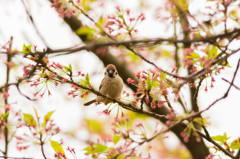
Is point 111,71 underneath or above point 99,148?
above

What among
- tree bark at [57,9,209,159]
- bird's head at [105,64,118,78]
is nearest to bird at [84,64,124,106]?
bird's head at [105,64,118,78]

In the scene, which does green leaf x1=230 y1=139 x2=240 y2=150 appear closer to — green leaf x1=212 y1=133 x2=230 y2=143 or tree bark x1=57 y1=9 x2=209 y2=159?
green leaf x1=212 y1=133 x2=230 y2=143

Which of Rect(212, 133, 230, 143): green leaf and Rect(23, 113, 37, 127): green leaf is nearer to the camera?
Rect(23, 113, 37, 127): green leaf

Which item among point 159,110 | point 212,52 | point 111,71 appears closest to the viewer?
point 212,52

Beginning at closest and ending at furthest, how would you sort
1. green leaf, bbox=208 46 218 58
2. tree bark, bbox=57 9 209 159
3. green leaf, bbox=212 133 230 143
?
green leaf, bbox=208 46 218 58
green leaf, bbox=212 133 230 143
tree bark, bbox=57 9 209 159

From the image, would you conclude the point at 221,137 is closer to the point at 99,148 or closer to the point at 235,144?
the point at 235,144

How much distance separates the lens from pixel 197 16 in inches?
97.5

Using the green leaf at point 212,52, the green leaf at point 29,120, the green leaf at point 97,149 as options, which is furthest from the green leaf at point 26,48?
the green leaf at point 212,52

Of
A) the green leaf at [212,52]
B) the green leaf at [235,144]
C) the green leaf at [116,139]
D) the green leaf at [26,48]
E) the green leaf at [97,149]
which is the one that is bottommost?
the green leaf at [235,144]

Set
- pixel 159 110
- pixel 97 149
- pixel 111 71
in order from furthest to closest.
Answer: pixel 111 71 → pixel 159 110 → pixel 97 149

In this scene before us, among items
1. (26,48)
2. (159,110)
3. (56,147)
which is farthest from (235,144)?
(26,48)

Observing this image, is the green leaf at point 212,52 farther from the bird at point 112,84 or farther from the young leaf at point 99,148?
the bird at point 112,84

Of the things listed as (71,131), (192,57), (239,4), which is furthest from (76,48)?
(71,131)

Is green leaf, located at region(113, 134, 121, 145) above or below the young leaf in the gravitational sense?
above
